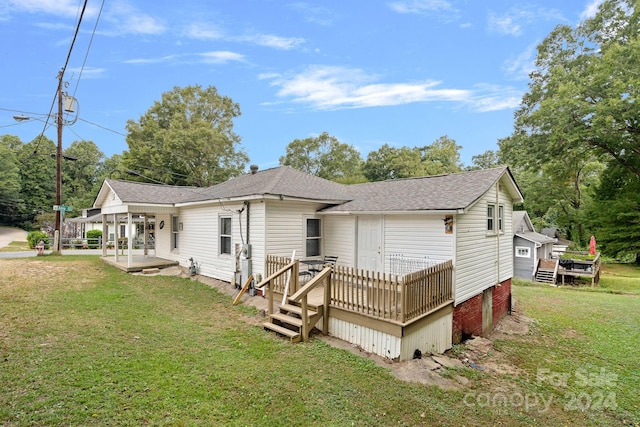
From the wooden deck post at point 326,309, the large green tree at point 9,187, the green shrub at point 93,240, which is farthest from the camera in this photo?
the large green tree at point 9,187

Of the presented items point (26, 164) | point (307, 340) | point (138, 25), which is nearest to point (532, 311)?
point (307, 340)

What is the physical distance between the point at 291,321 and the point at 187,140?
1078 inches

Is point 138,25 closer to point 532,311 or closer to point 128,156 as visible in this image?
point 532,311

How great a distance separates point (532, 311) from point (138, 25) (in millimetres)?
17150

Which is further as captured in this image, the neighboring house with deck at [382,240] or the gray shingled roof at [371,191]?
the gray shingled roof at [371,191]

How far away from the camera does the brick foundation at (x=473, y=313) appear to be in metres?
8.14

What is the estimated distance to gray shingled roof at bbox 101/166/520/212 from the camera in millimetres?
8406

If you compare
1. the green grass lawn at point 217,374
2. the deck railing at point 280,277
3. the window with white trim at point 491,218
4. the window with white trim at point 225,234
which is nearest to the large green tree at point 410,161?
the window with white trim at point 491,218

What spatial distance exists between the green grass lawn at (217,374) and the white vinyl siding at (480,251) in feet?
6.39

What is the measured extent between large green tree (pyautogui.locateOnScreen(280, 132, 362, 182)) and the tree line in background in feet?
0.46

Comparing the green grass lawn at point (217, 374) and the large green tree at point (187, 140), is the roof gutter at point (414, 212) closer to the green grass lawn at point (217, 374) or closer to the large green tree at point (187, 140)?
the green grass lawn at point (217, 374)

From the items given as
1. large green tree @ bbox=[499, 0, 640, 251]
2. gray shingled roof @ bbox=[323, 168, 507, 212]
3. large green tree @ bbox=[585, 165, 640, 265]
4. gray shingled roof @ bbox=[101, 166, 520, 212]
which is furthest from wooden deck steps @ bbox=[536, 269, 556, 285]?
gray shingled roof @ bbox=[323, 168, 507, 212]

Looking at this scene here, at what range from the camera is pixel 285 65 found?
1864 cm

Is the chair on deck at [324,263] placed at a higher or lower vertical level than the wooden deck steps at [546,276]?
higher
